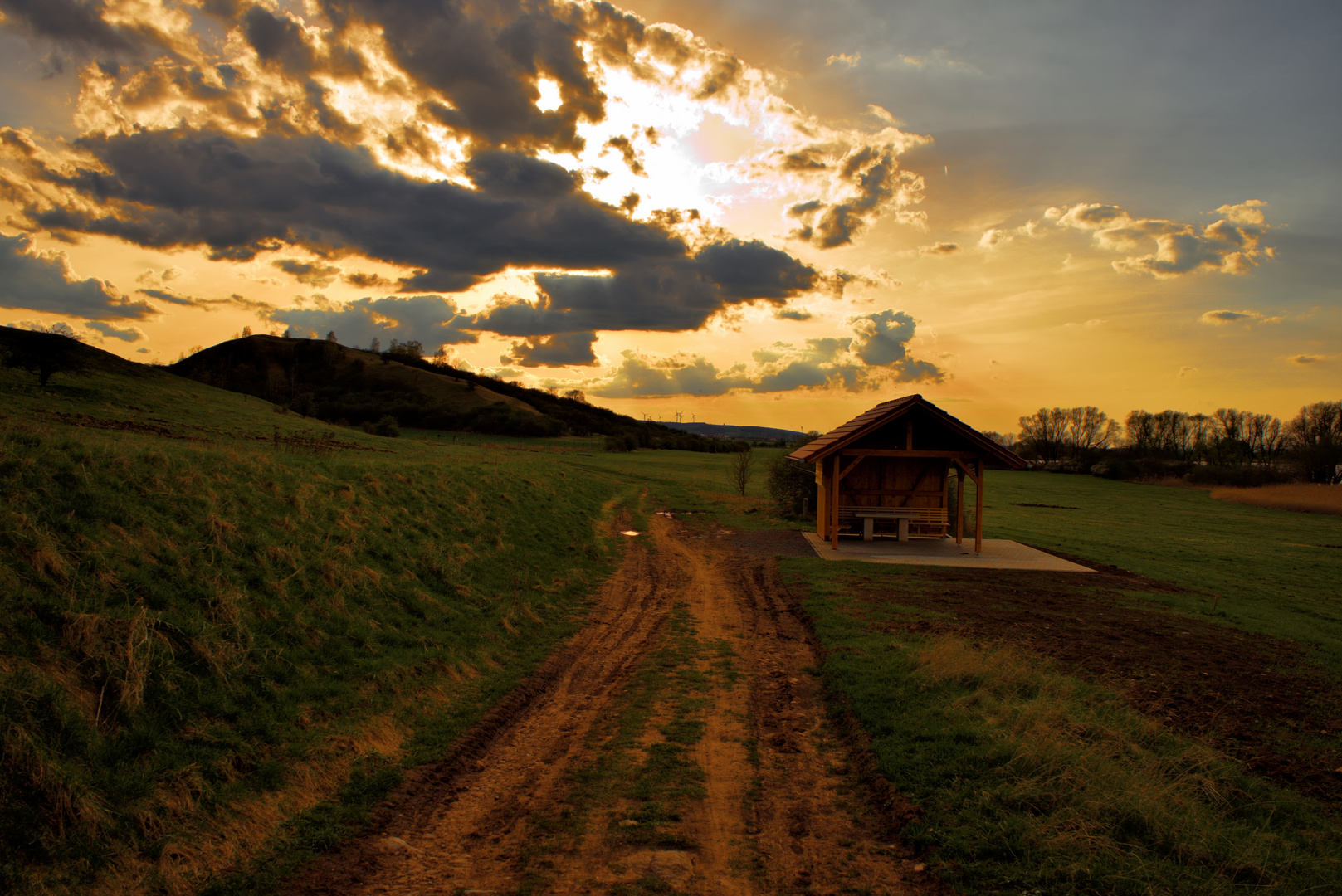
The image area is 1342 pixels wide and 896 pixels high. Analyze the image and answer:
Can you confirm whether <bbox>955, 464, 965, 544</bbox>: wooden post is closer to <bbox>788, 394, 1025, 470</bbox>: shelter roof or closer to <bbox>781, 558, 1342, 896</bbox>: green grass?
<bbox>788, 394, 1025, 470</bbox>: shelter roof

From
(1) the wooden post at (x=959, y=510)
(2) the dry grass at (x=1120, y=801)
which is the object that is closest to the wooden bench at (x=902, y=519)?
(1) the wooden post at (x=959, y=510)

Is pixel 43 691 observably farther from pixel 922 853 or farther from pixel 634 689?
pixel 922 853

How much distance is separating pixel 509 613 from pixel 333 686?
12.8 ft

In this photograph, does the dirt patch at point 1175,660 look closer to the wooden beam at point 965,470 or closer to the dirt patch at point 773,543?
the dirt patch at point 773,543

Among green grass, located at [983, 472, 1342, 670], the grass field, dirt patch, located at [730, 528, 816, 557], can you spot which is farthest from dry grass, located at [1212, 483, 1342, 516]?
dirt patch, located at [730, 528, 816, 557]

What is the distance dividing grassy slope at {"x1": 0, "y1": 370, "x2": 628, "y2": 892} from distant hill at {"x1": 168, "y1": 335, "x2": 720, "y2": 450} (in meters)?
70.7

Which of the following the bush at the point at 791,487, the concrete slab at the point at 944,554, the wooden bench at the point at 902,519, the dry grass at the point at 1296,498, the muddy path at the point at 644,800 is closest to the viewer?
the muddy path at the point at 644,800

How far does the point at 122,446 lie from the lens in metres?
9.09

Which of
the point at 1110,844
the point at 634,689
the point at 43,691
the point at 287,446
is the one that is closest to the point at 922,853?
the point at 1110,844

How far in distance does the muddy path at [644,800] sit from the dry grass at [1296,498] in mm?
54003

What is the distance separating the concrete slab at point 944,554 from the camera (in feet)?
59.9

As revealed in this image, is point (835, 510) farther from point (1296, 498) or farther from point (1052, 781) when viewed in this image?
point (1296, 498)

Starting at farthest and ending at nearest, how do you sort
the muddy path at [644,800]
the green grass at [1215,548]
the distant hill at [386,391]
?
the distant hill at [386,391] < the green grass at [1215,548] < the muddy path at [644,800]

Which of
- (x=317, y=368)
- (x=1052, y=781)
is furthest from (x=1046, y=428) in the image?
(x=317, y=368)
